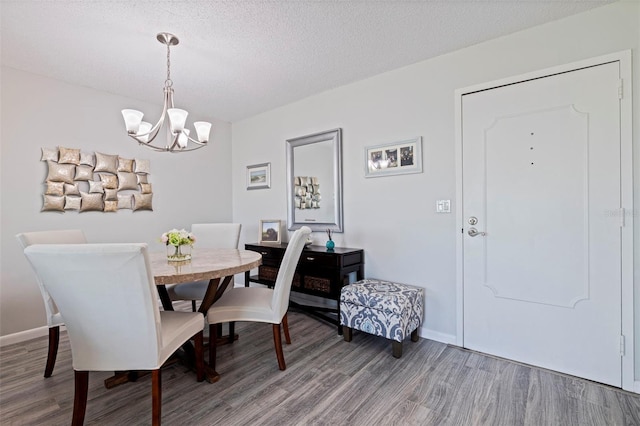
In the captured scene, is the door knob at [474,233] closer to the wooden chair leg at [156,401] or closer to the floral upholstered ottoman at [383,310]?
the floral upholstered ottoman at [383,310]

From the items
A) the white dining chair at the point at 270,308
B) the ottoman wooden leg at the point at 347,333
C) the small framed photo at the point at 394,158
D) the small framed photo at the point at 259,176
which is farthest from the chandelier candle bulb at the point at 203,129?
the ottoman wooden leg at the point at 347,333

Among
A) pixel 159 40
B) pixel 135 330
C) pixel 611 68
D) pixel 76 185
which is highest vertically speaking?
pixel 159 40

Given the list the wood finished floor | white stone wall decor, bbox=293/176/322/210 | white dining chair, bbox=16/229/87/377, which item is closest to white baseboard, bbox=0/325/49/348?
the wood finished floor

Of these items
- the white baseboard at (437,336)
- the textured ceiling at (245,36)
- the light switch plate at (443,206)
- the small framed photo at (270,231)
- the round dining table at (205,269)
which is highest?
the textured ceiling at (245,36)

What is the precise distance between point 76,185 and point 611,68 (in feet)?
14.3

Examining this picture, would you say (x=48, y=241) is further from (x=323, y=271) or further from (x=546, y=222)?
(x=546, y=222)

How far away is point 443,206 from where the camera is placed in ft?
8.09

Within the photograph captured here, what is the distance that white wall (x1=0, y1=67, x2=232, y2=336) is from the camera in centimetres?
256

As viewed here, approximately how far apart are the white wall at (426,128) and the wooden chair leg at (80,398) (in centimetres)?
223

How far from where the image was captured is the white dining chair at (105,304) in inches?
47.4

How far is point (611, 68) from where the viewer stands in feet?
6.06

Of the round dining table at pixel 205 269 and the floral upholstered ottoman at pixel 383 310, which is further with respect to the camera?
the floral upholstered ottoman at pixel 383 310

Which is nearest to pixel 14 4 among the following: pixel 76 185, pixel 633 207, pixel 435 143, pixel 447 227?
pixel 76 185

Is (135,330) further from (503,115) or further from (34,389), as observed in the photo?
(503,115)
